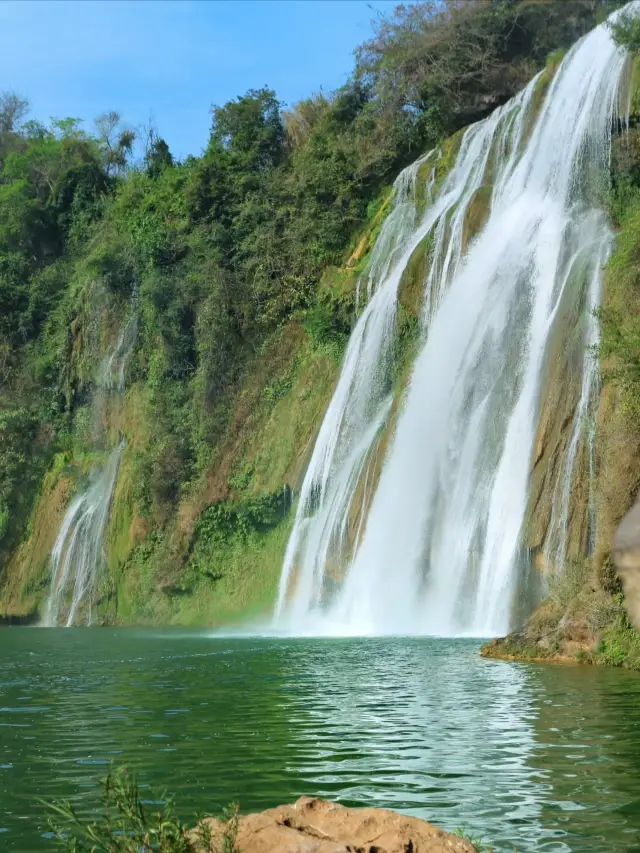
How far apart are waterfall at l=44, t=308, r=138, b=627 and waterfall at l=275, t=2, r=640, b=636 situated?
10344 millimetres

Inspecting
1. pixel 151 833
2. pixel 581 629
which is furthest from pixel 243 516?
pixel 151 833

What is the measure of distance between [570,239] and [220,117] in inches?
895

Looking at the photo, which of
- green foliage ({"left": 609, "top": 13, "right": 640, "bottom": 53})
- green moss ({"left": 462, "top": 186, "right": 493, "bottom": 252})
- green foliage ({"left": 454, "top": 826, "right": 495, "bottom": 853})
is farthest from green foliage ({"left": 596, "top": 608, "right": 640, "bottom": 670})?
green foliage ({"left": 609, "top": 13, "right": 640, "bottom": 53})

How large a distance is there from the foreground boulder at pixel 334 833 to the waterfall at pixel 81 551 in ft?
104

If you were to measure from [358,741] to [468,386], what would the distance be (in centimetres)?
1627

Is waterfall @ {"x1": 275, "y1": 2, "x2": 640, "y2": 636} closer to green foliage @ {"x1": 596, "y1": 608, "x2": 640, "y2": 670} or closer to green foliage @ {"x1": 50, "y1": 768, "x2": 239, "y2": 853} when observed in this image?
green foliage @ {"x1": 596, "y1": 608, "x2": 640, "y2": 670}

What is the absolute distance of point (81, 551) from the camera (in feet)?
121

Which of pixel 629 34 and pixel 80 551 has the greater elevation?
pixel 629 34

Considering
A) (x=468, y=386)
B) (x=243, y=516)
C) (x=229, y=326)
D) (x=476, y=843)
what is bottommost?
(x=476, y=843)

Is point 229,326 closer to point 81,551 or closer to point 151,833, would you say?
point 81,551

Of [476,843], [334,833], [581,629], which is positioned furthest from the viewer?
[581,629]

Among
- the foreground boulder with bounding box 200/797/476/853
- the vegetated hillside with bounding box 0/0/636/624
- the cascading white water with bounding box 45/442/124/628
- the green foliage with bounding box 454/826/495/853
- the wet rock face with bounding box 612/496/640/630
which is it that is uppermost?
the vegetated hillside with bounding box 0/0/636/624

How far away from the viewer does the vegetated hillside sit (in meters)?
33.0

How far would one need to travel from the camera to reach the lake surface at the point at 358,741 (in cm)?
636
